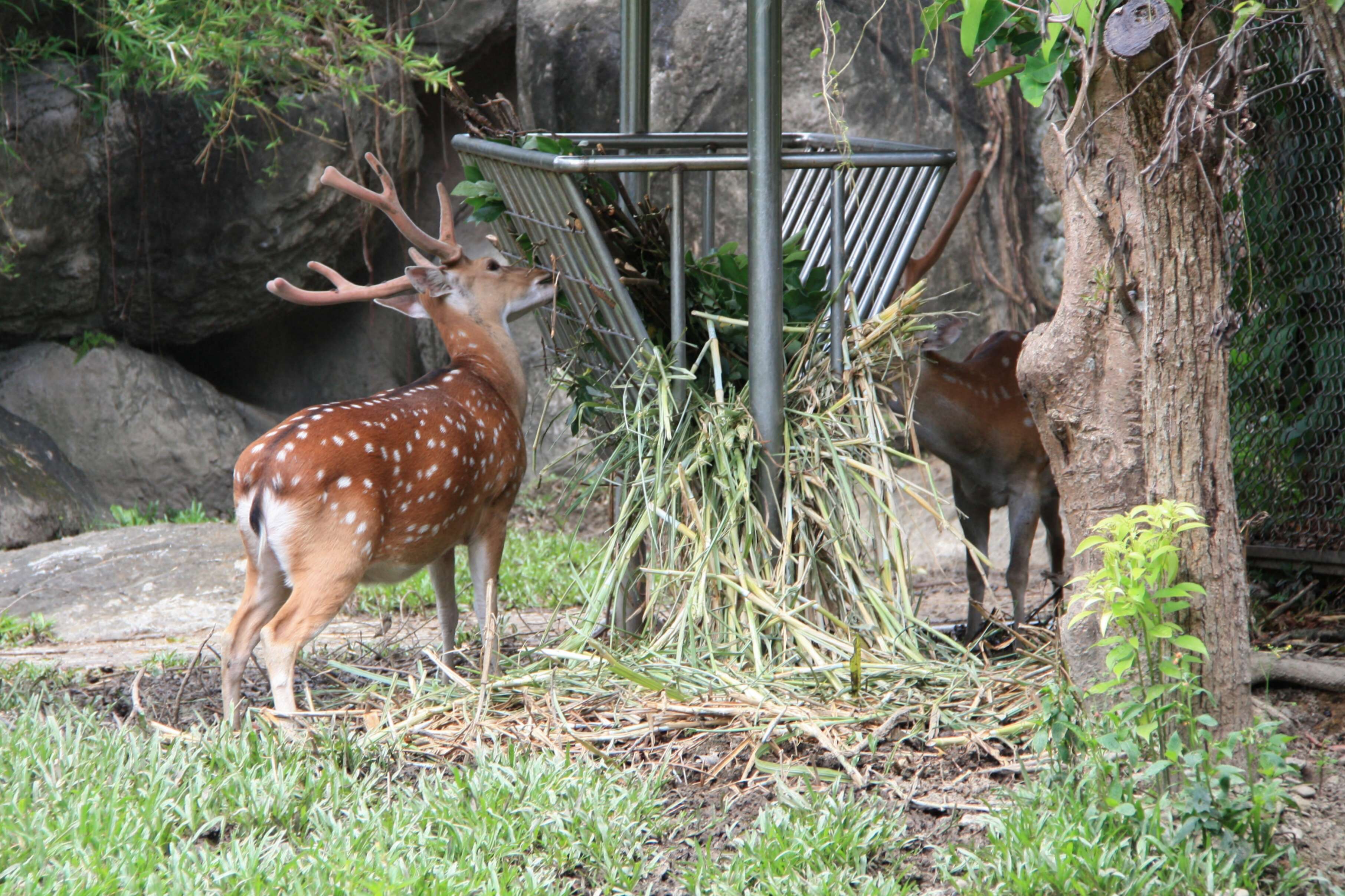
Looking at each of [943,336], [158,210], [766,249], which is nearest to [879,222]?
[766,249]

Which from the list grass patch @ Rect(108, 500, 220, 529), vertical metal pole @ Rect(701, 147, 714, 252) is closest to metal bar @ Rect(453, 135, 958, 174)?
vertical metal pole @ Rect(701, 147, 714, 252)

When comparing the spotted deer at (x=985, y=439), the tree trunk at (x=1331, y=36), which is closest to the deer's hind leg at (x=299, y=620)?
the spotted deer at (x=985, y=439)

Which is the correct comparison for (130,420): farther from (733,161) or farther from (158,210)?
(733,161)

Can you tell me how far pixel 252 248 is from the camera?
27.4 ft

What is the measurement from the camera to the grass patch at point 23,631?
525cm

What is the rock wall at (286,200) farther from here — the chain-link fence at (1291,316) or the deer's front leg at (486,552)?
the deer's front leg at (486,552)

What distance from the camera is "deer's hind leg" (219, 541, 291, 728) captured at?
356 centimetres

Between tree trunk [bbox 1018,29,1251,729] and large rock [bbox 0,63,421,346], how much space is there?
6.02 meters

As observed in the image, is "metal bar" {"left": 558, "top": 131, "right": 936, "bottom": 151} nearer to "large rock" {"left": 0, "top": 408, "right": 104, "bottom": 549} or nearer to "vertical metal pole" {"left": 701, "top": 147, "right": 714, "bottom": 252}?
"vertical metal pole" {"left": 701, "top": 147, "right": 714, "bottom": 252}

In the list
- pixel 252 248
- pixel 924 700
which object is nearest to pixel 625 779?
pixel 924 700

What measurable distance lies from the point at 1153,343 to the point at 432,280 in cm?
269

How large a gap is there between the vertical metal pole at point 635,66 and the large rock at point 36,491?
15.5 ft

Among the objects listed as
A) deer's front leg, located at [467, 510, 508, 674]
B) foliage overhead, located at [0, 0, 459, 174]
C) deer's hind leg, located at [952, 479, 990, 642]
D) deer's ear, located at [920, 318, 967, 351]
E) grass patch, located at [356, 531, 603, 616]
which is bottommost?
grass patch, located at [356, 531, 603, 616]

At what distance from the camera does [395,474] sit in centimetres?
365
